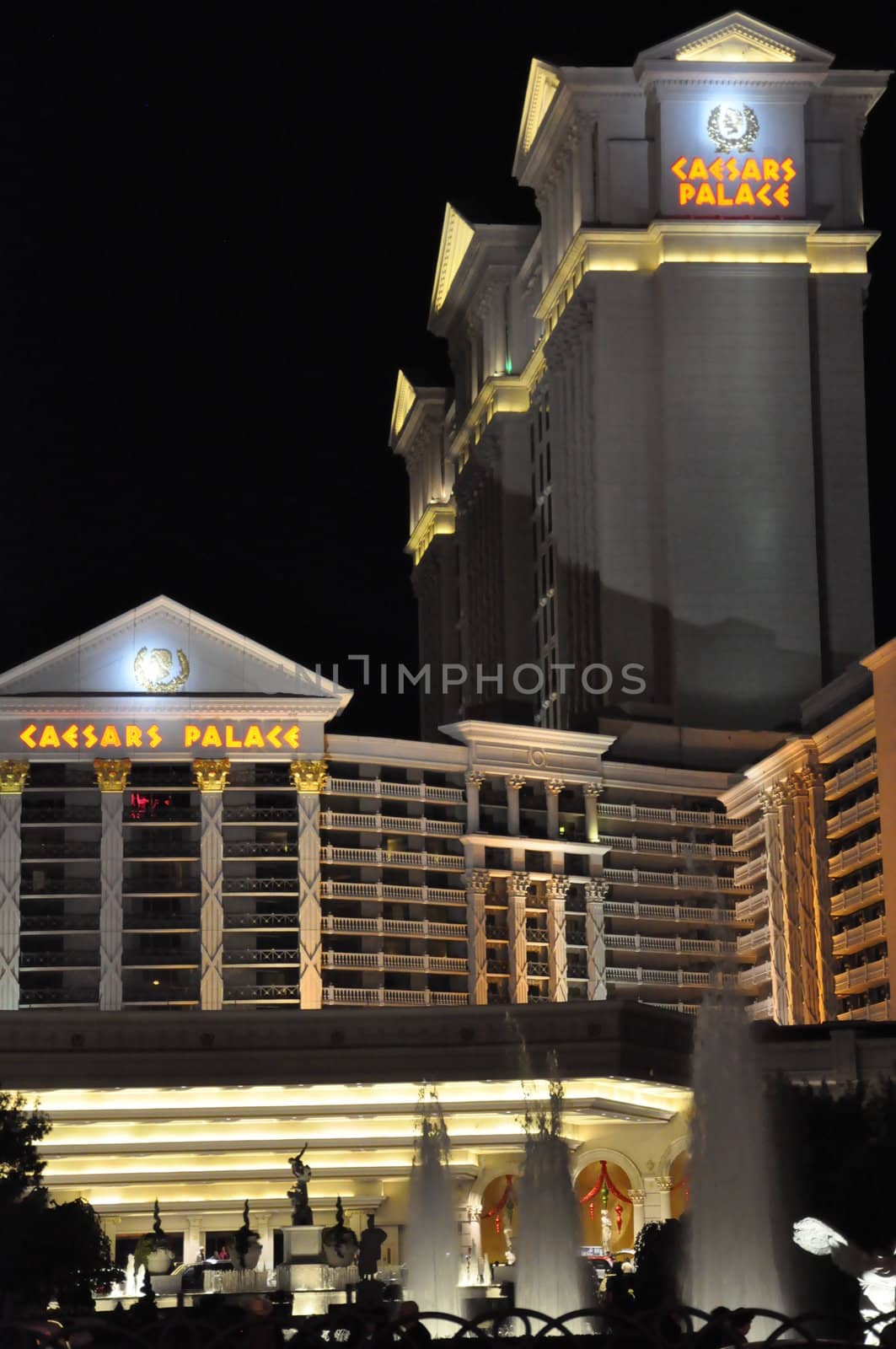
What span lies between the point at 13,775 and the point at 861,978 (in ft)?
123

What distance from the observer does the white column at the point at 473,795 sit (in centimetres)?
10794

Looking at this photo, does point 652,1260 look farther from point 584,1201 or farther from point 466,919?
point 466,919

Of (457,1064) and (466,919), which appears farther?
(466,919)

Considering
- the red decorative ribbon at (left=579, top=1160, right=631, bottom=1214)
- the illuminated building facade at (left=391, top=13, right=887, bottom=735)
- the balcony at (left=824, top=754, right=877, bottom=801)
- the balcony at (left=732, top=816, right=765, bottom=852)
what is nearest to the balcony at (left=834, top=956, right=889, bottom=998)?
the balcony at (left=824, top=754, right=877, bottom=801)

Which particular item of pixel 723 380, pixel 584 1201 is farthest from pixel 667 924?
pixel 723 380

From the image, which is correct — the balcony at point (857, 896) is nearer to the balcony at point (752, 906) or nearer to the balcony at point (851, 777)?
the balcony at point (851, 777)

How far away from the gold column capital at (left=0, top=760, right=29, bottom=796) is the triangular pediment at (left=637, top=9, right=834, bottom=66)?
5130 centimetres

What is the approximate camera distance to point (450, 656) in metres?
172

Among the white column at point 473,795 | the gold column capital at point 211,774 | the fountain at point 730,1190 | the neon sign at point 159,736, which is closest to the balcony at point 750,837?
the white column at point 473,795

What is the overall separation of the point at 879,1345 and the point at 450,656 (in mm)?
147459

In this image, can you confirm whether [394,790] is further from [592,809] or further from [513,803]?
[592,809]

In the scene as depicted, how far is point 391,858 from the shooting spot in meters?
106

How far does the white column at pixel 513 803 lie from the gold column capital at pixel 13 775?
2150cm

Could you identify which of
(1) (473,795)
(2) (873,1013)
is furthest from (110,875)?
(2) (873,1013)
